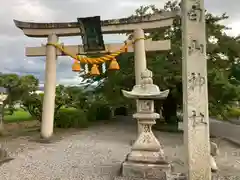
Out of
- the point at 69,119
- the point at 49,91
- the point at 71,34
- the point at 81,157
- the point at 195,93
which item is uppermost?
the point at 71,34

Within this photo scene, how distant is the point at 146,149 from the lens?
18.0 ft

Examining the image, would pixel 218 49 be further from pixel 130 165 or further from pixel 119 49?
pixel 130 165

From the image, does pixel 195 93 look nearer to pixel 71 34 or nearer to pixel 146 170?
pixel 146 170

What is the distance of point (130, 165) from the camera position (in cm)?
541

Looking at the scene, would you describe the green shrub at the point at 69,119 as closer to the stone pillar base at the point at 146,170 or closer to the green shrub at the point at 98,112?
the green shrub at the point at 98,112

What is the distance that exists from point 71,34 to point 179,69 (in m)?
4.50

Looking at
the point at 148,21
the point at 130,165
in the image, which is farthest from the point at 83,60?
the point at 130,165

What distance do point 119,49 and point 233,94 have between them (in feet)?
14.3

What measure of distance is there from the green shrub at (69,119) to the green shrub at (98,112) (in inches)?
95.3

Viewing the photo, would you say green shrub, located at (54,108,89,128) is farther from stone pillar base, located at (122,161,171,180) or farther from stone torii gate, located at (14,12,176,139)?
stone pillar base, located at (122,161,171,180)

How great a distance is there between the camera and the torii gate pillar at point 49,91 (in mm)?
9453

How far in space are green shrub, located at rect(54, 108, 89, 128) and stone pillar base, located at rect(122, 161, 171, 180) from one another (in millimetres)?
7672

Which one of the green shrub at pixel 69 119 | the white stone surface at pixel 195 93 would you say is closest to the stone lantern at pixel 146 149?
the white stone surface at pixel 195 93

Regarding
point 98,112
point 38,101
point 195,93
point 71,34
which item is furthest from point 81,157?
point 98,112
